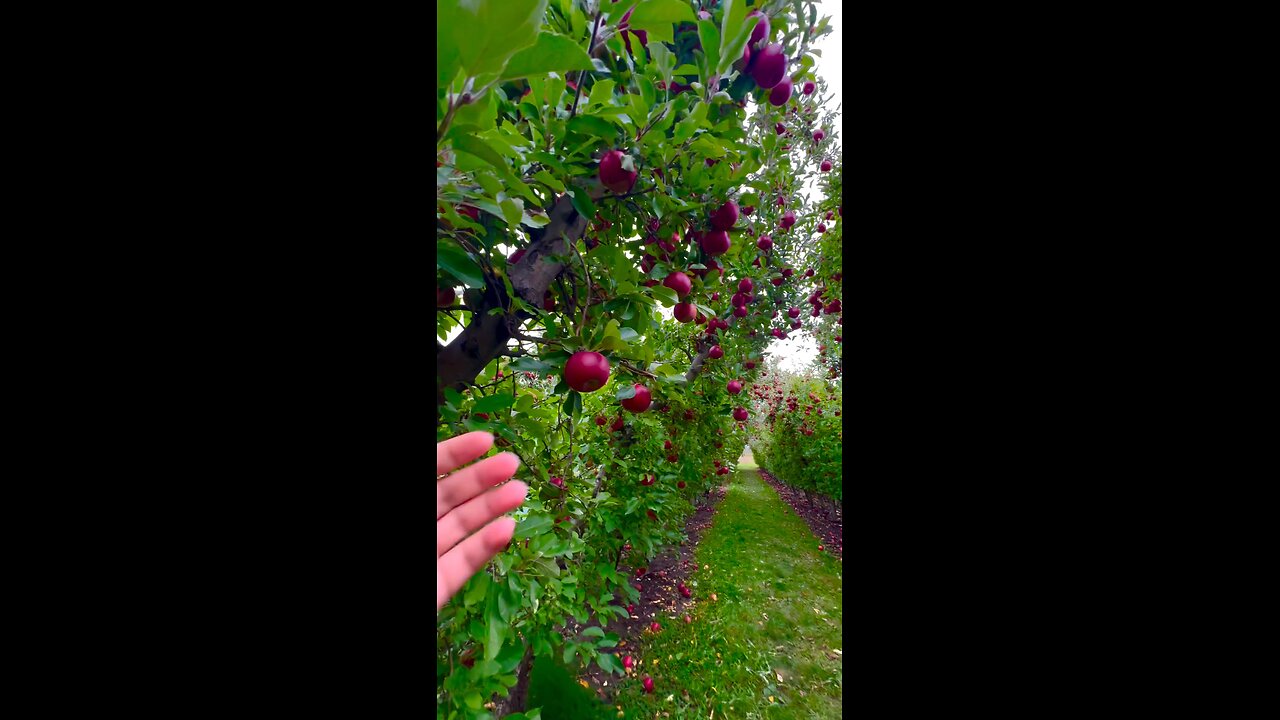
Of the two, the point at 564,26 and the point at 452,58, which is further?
the point at 564,26

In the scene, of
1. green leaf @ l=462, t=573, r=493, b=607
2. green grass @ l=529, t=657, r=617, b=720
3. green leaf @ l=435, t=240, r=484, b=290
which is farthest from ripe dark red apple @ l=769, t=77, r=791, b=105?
green grass @ l=529, t=657, r=617, b=720

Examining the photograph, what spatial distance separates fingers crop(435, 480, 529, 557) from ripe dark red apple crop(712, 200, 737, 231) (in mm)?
915

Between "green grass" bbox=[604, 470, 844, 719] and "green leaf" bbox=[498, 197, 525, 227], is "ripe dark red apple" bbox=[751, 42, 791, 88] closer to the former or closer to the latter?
"green leaf" bbox=[498, 197, 525, 227]

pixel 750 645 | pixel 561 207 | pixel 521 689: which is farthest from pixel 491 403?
pixel 750 645

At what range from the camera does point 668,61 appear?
84 cm

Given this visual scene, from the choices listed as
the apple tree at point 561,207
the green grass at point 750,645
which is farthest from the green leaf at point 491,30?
the green grass at point 750,645

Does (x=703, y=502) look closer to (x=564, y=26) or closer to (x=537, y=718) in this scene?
(x=537, y=718)

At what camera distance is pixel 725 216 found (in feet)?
→ 3.97

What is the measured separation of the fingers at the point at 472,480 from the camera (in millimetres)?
609

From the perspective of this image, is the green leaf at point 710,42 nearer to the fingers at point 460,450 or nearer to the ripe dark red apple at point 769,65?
the ripe dark red apple at point 769,65

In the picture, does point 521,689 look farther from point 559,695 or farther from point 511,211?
point 511,211
